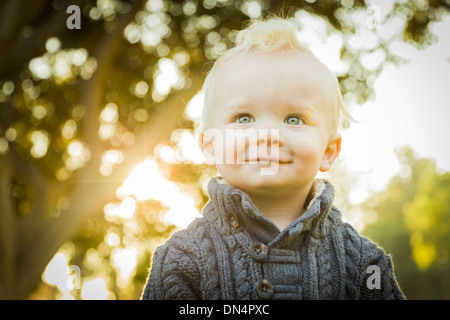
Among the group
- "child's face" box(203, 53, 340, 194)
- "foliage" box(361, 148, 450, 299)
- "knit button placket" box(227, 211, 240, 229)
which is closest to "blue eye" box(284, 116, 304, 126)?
"child's face" box(203, 53, 340, 194)

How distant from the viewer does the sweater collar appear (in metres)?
1.41

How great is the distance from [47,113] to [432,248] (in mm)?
19288

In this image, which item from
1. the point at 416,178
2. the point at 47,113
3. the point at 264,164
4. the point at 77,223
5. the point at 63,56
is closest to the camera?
the point at 264,164

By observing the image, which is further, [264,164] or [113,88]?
[113,88]

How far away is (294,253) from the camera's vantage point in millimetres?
1437

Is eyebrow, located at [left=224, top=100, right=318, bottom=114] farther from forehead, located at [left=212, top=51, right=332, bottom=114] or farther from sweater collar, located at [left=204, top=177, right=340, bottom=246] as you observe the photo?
sweater collar, located at [left=204, top=177, right=340, bottom=246]

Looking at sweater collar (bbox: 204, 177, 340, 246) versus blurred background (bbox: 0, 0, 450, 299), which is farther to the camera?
blurred background (bbox: 0, 0, 450, 299)

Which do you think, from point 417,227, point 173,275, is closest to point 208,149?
point 173,275

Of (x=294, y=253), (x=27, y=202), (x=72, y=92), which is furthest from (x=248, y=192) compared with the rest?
(x=27, y=202)

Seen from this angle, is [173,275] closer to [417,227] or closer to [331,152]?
[331,152]

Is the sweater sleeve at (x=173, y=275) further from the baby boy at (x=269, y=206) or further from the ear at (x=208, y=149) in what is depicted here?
the ear at (x=208, y=149)

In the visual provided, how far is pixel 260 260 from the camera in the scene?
4.60ft

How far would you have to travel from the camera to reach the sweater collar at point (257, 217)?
1410 millimetres

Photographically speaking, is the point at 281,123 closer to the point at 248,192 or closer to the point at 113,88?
the point at 248,192
